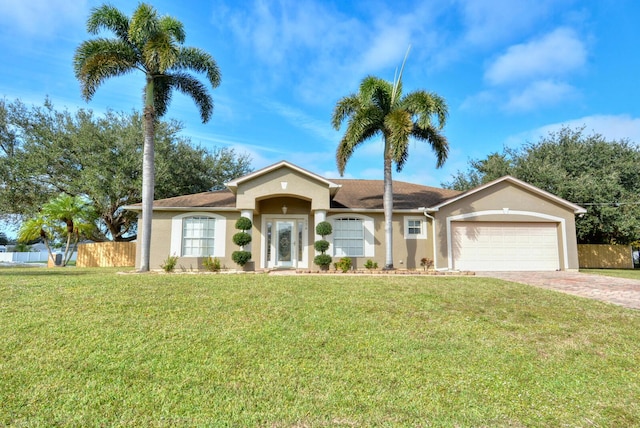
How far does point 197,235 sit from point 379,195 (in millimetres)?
9298

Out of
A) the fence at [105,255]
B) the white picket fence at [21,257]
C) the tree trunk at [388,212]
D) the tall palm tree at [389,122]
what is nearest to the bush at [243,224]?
the tall palm tree at [389,122]

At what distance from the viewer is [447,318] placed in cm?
647

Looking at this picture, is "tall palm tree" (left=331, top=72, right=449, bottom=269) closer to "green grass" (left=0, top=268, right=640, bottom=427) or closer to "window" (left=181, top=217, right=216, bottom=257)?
"window" (left=181, top=217, right=216, bottom=257)

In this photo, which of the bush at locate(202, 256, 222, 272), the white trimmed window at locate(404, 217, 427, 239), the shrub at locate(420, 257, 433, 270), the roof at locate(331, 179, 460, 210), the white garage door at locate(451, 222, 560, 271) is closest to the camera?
the bush at locate(202, 256, 222, 272)

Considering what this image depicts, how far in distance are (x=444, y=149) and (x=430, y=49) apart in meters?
4.18

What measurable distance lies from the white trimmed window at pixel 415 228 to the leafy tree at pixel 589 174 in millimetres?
10214

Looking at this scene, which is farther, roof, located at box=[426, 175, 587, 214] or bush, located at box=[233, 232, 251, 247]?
roof, located at box=[426, 175, 587, 214]

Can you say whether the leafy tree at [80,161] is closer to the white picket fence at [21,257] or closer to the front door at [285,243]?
the front door at [285,243]

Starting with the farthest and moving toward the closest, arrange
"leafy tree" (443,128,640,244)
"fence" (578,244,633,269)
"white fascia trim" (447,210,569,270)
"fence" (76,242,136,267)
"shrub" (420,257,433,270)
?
"fence" (578,244,633,269)
"fence" (76,242,136,267)
"leafy tree" (443,128,640,244)
"white fascia trim" (447,210,569,270)
"shrub" (420,257,433,270)

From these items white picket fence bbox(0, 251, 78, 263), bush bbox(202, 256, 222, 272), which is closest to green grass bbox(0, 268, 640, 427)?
bush bbox(202, 256, 222, 272)

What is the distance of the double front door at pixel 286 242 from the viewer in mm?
15711

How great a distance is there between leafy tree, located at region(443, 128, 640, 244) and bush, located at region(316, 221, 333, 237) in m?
14.8

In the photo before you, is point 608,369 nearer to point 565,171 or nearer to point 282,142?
point 282,142

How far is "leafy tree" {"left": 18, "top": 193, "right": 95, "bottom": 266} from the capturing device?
18219 mm
